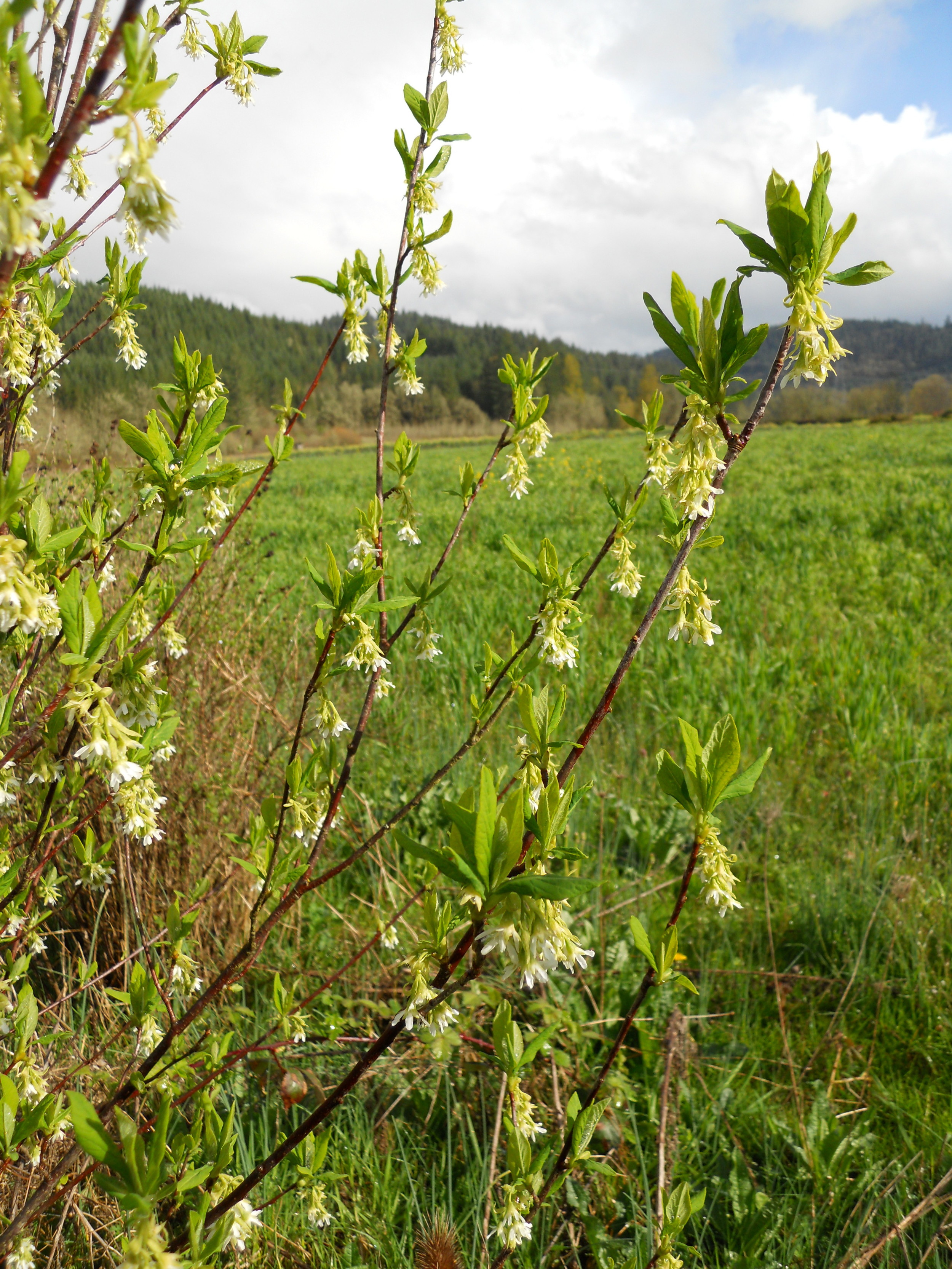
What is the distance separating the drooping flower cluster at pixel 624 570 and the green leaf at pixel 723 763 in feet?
1.54

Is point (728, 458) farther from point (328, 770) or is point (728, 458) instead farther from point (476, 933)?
point (328, 770)

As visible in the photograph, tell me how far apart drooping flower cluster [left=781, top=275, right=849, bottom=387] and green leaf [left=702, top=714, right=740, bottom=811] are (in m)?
0.46

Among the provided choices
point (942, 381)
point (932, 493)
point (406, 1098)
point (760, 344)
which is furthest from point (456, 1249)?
point (942, 381)

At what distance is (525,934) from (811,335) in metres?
0.78

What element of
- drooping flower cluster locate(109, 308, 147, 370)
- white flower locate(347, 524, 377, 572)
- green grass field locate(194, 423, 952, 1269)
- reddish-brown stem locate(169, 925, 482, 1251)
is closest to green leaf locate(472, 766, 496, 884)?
reddish-brown stem locate(169, 925, 482, 1251)

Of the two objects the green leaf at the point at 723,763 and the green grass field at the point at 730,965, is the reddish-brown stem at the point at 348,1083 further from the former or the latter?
the green grass field at the point at 730,965

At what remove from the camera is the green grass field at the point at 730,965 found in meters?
1.70

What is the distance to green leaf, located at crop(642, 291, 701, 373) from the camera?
0.90 metres

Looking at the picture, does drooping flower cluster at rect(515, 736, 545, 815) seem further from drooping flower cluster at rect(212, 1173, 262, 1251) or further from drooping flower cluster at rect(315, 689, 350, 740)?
drooping flower cluster at rect(212, 1173, 262, 1251)

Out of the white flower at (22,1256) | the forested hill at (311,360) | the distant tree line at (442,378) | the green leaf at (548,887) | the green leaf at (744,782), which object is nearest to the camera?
the green leaf at (548,887)

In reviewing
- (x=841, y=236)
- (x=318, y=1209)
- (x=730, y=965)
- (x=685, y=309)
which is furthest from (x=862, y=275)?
(x=730, y=965)

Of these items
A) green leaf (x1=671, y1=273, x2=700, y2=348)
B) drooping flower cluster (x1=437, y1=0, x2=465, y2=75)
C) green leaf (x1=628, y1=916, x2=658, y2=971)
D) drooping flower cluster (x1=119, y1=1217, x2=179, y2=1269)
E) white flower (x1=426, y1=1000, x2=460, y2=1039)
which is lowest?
drooping flower cluster (x1=119, y1=1217, x2=179, y2=1269)

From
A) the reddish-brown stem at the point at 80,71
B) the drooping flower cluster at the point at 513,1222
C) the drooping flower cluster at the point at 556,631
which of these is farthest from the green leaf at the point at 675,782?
the reddish-brown stem at the point at 80,71

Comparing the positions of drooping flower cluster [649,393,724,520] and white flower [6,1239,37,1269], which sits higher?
drooping flower cluster [649,393,724,520]
